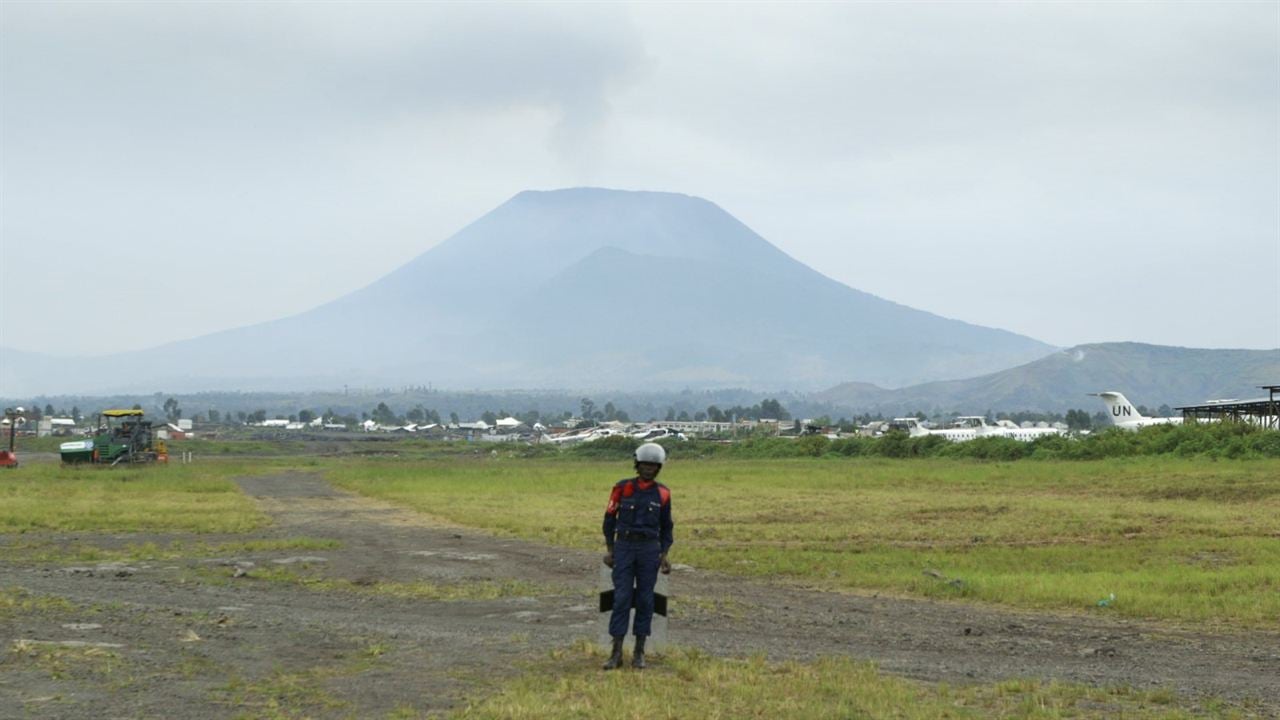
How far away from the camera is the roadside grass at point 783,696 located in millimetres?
9867

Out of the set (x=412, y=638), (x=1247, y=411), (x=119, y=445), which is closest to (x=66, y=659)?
(x=412, y=638)

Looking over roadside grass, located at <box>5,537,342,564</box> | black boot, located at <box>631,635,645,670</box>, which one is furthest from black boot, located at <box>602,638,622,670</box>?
roadside grass, located at <box>5,537,342,564</box>

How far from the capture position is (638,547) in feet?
38.8

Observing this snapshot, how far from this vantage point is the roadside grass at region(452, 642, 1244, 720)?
32.4ft

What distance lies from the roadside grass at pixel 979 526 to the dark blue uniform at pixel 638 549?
22.7ft

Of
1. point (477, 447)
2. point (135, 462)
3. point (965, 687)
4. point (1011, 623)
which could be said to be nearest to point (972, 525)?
point (1011, 623)

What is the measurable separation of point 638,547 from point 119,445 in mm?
48795

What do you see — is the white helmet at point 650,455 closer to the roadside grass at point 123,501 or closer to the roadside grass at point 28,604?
the roadside grass at point 28,604

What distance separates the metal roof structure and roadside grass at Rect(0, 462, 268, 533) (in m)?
41.5

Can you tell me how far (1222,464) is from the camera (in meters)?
45.2

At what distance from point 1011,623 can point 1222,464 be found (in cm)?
3405

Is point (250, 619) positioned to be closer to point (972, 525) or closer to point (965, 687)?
point (965, 687)

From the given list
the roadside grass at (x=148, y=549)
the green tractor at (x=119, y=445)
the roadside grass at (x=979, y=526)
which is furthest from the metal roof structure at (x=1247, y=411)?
the green tractor at (x=119, y=445)

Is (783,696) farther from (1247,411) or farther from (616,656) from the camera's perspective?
(1247,411)
